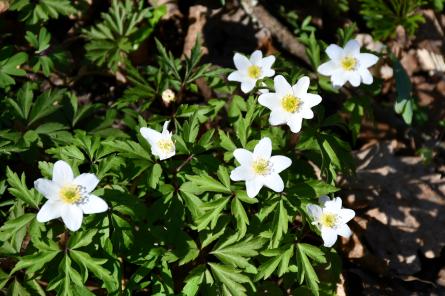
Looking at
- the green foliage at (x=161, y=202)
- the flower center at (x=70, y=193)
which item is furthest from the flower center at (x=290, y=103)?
the flower center at (x=70, y=193)

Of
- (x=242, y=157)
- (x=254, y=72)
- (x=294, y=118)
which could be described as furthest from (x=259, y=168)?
(x=254, y=72)

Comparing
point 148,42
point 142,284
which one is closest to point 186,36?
point 148,42

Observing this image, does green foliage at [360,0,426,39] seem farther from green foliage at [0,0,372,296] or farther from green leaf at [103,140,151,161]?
green leaf at [103,140,151,161]

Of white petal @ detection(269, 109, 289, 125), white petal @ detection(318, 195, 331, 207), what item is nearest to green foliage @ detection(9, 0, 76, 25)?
white petal @ detection(269, 109, 289, 125)

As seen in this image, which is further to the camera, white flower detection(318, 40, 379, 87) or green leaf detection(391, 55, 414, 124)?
green leaf detection(391, 55, 414, 124)

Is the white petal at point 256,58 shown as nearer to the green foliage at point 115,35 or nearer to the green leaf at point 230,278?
the green foliage at point 115,35
